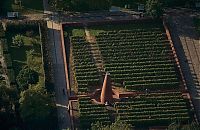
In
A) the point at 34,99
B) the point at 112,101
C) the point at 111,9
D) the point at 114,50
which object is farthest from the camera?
the point at 111,9

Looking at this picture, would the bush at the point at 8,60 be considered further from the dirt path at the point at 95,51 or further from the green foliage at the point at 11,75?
the dirt path at the point at 95,51

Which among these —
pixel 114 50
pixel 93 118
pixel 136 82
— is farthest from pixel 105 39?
pixel 93 118

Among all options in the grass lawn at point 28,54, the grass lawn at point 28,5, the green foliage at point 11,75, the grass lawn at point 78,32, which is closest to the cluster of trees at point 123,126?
the grass lawn at point 28,54

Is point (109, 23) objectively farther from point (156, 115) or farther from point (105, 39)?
point (156, 115)

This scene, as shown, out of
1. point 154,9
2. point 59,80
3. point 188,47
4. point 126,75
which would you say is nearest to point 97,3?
point 154,9

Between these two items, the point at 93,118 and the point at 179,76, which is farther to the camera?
the point at 179,76

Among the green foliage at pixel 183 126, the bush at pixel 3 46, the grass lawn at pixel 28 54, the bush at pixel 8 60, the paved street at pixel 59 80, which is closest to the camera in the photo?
the green foliage at pixel 183 126

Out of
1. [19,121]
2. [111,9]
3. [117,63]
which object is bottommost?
[19,121]

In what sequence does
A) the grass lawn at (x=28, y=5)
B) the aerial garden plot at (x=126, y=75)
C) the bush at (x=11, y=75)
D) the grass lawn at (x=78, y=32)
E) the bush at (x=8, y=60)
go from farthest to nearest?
1. the grass lawn at (x=28, y=5)
2. the grass lawn at (x=78, y=32)
3. the bush at (x=8, y=60)
4. the bush at (x=11, y=75)
5. the aerial garden plot at (x=126, y=75)
